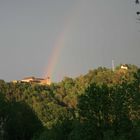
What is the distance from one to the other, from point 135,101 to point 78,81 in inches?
5388

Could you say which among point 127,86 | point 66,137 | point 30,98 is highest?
point 30,98

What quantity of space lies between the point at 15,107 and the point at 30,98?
81.9 m

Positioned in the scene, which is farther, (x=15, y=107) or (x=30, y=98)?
(x=30, y=98)

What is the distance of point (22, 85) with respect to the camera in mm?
195625

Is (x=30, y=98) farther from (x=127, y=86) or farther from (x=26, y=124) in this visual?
(x=127, y=86)

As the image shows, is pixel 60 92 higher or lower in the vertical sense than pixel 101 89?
higher

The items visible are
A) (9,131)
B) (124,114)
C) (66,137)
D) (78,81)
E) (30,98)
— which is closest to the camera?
(124,114)

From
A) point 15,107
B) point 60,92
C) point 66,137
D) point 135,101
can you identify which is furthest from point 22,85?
point 135,101

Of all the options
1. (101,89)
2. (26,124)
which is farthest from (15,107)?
(101,89)

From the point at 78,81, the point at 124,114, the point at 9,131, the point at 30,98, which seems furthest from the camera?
the point at 78,81

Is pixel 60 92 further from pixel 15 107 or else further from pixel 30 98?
pixel 15 107

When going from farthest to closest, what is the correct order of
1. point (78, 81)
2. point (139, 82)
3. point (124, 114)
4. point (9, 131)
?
point (78, 81) → point (9, 131) → point (124, 114) → point (139, 82)

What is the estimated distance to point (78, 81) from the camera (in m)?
190

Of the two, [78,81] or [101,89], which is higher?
[78,81]
